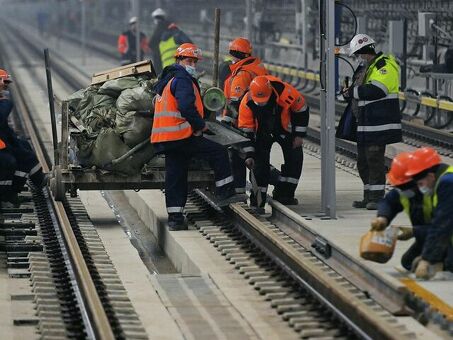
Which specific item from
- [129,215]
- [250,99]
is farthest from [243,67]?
[129,215]

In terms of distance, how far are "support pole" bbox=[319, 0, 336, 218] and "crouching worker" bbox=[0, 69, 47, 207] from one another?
3327mm

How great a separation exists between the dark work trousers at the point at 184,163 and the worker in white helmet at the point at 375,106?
4.88 ft

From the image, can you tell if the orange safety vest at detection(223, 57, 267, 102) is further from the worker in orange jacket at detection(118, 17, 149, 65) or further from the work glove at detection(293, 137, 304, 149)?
the worker in orange jacket at detection(118, 17, 149, 65)

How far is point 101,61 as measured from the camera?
56312 mm

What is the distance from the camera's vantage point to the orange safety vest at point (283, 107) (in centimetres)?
1505

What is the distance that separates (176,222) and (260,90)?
151 cm

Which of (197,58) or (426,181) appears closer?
(426,181)

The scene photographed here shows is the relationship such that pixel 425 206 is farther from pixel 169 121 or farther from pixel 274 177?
pixel 274 177

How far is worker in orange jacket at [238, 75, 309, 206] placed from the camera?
14.9 meters

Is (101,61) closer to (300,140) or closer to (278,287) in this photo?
(300,140)

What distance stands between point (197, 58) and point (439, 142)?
9.65 m

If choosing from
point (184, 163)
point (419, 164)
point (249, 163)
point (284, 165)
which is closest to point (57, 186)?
point (184, 163)

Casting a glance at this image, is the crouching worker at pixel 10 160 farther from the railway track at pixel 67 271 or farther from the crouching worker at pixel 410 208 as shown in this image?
the crouching worker at pixel 410 208

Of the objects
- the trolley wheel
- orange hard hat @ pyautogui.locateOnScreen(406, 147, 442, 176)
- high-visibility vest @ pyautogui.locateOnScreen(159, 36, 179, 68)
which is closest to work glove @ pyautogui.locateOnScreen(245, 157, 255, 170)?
the trolley wheel
